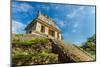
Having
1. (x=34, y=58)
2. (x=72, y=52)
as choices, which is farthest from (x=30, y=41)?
(x=72, y=52)

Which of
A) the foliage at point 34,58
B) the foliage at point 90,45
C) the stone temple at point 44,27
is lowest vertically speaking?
the foliage at point 34,58

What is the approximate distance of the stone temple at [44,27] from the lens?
10.1ft

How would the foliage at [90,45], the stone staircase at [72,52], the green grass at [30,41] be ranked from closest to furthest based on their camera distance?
the green grass at [30,41], the stone staircase at [72,52], the foliage at [90,45]

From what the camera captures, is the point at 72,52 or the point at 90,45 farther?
the point at 90,45

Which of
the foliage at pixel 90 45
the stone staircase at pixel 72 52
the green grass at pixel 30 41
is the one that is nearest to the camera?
the green grass at pixel 30 41

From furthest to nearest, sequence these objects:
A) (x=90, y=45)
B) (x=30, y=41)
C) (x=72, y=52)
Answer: (x=90, y=45) < (x=72, y=52) < (x=30, y=41)

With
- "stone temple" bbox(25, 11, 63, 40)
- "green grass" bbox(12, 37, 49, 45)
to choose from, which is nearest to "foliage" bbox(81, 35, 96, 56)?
"stone temple" bbox(25, 11, 63, 40)

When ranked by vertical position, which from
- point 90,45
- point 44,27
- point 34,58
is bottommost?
point 34,58

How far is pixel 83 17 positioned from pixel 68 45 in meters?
0.51

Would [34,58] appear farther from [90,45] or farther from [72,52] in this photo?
[90,45]

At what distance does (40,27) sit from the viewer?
3.12 metres

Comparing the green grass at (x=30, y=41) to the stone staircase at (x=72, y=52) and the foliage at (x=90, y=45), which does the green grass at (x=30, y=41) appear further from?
the foliage at (x=90, y=45)

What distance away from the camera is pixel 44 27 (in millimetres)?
3152

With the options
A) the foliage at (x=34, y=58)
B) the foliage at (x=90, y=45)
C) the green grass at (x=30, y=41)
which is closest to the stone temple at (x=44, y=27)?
the green grass at (x=30, y=41)
